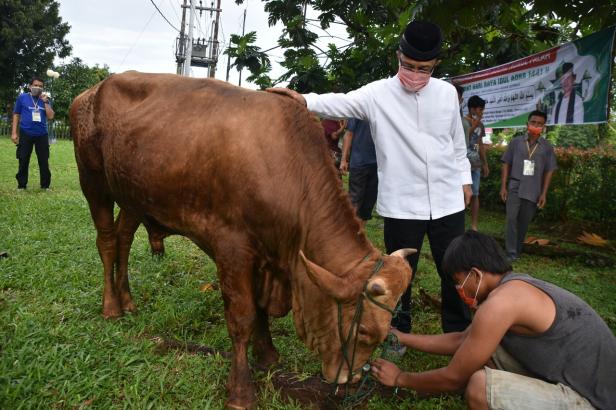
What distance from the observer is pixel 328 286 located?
2.49 meters

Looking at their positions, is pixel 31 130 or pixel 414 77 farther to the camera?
pixel 31 130

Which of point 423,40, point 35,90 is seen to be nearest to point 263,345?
point 423,40

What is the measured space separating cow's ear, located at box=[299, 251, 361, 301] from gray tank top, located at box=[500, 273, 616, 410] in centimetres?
75

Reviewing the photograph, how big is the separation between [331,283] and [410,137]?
1.37 meters

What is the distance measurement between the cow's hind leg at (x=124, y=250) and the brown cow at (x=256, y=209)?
0.62 metres

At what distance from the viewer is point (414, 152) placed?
3455 millimetres

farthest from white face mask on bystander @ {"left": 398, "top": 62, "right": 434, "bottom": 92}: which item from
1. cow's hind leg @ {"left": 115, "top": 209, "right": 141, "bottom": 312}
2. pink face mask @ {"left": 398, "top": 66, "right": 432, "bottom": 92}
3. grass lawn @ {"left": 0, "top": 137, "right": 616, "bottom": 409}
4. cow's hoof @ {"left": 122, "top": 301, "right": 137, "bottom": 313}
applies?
cow's hoof @ {"left": 122, "top": 301, "right": 137, "bottom": 313}

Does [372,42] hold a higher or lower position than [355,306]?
higher

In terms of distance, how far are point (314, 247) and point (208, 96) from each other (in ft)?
4.27

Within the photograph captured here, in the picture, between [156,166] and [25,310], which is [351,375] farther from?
[25,310]

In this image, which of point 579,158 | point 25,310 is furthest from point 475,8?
point 579,158

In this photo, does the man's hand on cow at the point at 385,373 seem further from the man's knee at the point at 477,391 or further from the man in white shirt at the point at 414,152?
the man in white shirt at the point at 414,152

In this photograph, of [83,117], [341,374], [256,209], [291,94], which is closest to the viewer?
[341,374]

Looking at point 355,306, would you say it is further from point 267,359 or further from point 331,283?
point 267,359
